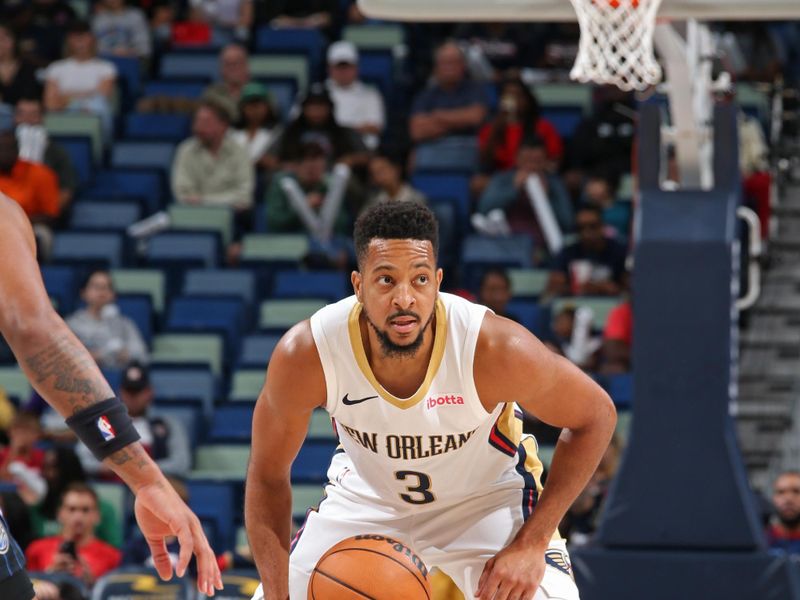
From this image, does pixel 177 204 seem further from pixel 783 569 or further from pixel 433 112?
pixel 783 569

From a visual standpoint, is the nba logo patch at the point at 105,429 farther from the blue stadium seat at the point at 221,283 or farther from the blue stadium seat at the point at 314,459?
the blue stadium seat at the point at 221,283

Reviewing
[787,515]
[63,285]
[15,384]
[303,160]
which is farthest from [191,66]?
[787,515]

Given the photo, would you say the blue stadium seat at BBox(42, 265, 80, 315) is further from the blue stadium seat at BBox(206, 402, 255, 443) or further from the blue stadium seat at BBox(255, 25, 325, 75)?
the blue stadium seat at BBox(255, 25, 325, 75)

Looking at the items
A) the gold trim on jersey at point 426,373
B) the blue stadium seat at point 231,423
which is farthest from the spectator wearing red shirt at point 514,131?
the gold trim on jersey at point 426,373

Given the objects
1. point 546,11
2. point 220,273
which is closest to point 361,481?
point 546,11

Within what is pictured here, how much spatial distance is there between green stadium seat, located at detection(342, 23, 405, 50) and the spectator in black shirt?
3.10 meters

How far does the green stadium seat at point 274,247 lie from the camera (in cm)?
1112

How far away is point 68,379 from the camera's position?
327cm

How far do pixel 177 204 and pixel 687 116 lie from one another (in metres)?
5.24

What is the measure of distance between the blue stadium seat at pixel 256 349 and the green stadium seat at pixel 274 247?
90 centimetres

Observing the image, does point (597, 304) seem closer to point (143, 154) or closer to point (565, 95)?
point (565, 95)

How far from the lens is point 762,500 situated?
8.24 metres

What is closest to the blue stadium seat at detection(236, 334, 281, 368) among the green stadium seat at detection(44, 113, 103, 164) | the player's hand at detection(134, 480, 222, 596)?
the green stadium seat at detection(44, 113, 103, 164)

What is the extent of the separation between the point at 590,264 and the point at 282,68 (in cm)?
358
